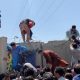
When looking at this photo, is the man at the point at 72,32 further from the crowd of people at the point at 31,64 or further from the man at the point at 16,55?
the man at the point at 16,55

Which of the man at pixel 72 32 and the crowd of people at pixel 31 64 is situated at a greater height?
the man at pixel 72 32

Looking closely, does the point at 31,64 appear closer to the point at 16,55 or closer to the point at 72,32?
the point at 16,55

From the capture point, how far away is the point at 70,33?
16.2 m

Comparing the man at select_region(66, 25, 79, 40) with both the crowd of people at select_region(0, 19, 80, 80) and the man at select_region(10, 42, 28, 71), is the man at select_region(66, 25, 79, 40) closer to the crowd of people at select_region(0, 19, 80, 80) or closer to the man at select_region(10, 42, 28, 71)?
the crowd of people at select_region(0, 19, 80, 80)

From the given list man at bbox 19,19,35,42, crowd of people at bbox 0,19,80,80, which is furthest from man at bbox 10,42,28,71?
man at bbox 19,19,35,42

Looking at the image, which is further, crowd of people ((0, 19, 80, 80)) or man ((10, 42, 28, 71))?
man ((10, 42, 28, 71))

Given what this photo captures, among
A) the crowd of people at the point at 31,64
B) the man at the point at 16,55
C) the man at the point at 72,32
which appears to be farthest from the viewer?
the man at the point at 72,32

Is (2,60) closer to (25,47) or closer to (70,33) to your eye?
(25,47)

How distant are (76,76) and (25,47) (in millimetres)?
6588

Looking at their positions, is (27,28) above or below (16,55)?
above

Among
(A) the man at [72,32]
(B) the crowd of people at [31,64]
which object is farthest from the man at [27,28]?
(A) the man at [72,32]

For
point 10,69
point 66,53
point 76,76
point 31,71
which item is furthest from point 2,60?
point 76,76

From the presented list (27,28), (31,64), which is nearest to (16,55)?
(31,64)

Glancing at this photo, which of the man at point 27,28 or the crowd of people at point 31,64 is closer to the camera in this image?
the crowd of people at point 31,64
